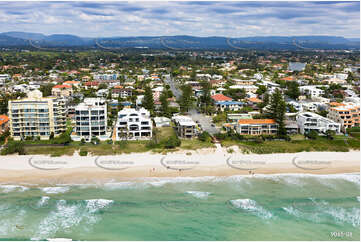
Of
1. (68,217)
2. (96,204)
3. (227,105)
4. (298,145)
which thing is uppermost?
(227,105)

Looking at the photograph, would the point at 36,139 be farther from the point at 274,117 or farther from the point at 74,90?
the point at 74,90

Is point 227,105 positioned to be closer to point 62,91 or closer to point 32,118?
point 32,118

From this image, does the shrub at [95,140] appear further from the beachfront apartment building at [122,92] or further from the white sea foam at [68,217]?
the beachfront apartment building at [122,92]

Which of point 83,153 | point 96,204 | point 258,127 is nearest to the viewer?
point 96,204

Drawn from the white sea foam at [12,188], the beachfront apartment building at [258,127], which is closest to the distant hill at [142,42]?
the beachfront apartment building at [258,127]

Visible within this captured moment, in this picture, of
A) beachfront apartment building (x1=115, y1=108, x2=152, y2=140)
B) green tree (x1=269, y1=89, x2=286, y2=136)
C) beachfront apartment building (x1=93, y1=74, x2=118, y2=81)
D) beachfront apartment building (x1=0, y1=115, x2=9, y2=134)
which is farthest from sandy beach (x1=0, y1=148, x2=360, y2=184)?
beachfront apartment building (x1=93, y1=74, x2=118, y2=81)

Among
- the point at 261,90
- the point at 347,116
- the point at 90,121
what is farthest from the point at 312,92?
the point at 90,121

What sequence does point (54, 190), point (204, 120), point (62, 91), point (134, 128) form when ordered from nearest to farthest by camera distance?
1. point (54, 190)
2. point (134, 128)
3. point (204, 120)
4. point (62, 91)
